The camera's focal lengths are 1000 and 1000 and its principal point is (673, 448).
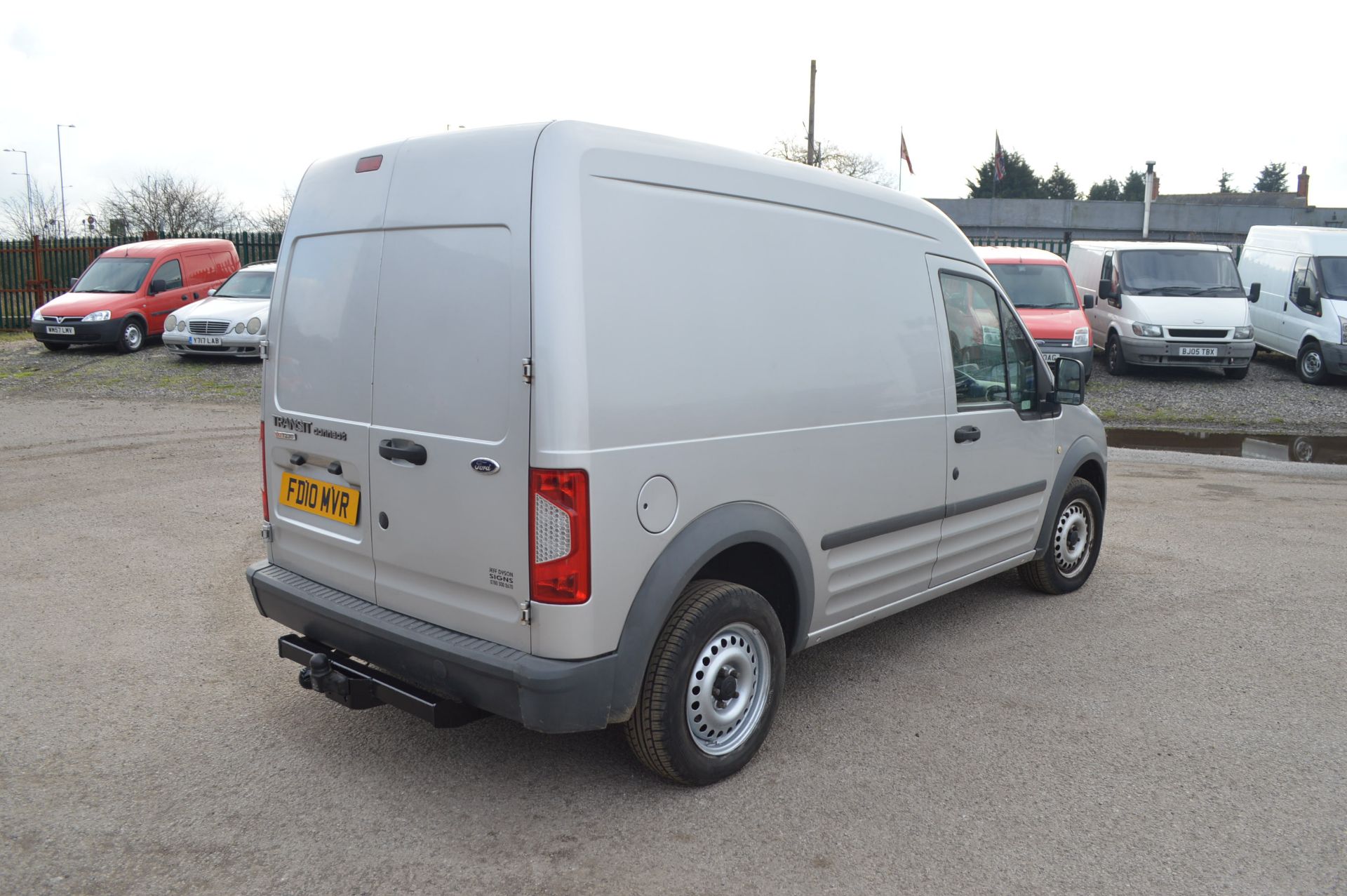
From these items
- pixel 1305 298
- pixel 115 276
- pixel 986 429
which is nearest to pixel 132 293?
pixel 115 276

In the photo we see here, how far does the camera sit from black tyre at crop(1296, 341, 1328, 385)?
50.9ft

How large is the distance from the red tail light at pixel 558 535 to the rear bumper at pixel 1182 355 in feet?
47.4

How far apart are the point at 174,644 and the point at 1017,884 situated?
391cm

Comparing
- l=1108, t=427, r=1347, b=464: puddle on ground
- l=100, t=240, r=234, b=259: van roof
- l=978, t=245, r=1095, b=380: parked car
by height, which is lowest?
l=1108, t=427, r=1347, b=464: puddle on ground

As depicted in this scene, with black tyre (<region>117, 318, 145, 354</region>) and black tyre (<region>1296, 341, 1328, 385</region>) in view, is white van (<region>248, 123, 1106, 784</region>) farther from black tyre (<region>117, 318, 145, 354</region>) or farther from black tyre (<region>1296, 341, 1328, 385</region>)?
black tyre (<region>117, 318, 145, 354</region>)

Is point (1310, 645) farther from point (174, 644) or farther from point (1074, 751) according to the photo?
point (174, 644)

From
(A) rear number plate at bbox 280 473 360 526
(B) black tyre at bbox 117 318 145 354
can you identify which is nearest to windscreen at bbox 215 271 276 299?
(B) black tyre at bbox 117 318 145 354

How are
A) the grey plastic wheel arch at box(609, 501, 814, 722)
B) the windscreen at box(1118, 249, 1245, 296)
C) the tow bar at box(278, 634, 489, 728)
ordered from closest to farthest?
1. the grey plastic wheel arch at box(609, 501, 814, 722)
2. the tow bar at box(278, 634, 489, 728)
3. the windscreen at box(1118, 249, 1245, 296)

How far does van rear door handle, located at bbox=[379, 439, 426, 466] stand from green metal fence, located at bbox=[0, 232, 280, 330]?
70.9ft

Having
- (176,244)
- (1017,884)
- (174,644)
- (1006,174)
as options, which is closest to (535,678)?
(1017,884)

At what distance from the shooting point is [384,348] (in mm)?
3434

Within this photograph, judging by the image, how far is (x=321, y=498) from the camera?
12.3 feet

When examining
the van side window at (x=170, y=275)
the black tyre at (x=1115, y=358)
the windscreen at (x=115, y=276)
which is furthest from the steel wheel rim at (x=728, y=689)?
the van side window at (x=170, y=275)

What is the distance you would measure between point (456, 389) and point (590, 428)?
516 mm
